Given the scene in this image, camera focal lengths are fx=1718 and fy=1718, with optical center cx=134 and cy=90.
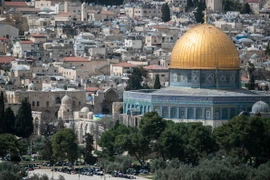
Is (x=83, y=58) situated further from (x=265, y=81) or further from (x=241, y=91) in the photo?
(x=241, y=91)

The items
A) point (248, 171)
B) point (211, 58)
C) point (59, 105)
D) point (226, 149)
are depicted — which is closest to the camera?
point (248, 171)

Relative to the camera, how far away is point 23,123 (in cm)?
9838

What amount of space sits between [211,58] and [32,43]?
3985 centimetres

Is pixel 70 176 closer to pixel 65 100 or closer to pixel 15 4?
pixel 65 100

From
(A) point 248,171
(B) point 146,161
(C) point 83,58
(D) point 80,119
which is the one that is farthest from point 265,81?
(A) point 248,171

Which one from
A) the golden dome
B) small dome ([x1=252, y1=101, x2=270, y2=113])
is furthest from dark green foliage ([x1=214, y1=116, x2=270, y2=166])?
the golden dome

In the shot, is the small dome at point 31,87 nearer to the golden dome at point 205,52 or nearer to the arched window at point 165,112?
the golden dome at point 205,52

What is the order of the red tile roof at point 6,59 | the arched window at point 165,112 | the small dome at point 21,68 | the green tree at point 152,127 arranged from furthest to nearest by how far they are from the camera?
the red tile roof at point 6,59 < the small dome at point 21,68 < the arched window at point 165,112 < the green tree at point 152,127

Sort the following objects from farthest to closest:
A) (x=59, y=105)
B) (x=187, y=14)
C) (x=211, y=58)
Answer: (x=187, y=14), (x=59, y=105), (x=211, y=58)

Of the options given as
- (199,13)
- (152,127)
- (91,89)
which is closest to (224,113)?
(152,127)

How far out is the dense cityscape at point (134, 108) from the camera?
86375 millimetres

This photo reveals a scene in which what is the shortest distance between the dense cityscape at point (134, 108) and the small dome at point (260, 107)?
8 centimetres

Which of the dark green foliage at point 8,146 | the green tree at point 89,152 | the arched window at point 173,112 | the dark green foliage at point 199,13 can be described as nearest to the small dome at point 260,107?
the arched window at point 173,112

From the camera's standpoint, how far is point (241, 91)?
100 m
